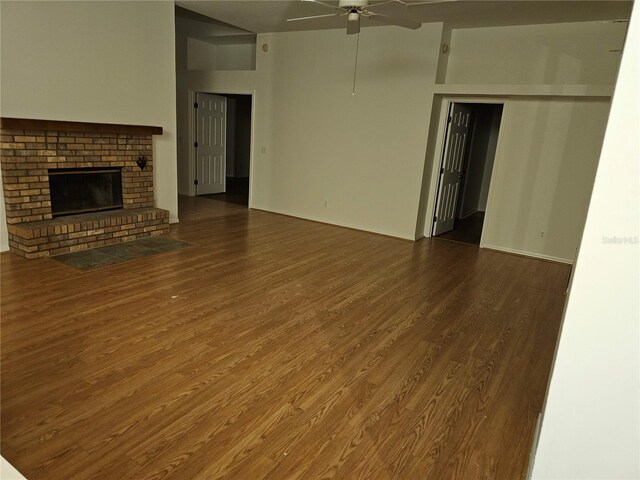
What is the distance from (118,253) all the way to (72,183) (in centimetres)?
102

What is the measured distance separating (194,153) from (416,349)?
21.7 feet

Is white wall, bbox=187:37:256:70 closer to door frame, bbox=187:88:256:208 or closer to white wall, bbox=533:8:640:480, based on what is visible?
door frame, bbox=187:88:256:208

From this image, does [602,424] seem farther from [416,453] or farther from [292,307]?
[292,307]

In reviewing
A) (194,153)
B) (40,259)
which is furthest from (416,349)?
(194,153)

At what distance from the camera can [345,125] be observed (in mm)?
6441

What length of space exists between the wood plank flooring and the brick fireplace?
37 centimetres

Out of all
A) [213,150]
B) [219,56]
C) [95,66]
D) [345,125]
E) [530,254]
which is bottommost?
[530,254]

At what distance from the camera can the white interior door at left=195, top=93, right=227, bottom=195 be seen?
8.17 meters

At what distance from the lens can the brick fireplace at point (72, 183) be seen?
163 inches

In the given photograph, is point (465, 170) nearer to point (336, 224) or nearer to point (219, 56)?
point (336, 224)

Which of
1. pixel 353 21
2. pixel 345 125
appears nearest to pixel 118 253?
pixel 353 21

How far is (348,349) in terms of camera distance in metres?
2.90

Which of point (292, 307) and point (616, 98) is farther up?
point (616, 98)

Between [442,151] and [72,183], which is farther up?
[442,151]
